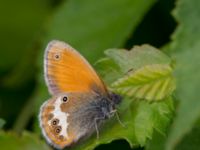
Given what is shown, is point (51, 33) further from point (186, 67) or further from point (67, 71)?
point (186, 67)


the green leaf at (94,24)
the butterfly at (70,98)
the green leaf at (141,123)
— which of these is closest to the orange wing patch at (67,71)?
the butterfly at (70,98)

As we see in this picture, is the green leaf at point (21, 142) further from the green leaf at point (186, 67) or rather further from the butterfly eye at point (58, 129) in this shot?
the green leaf at point (186, 67)

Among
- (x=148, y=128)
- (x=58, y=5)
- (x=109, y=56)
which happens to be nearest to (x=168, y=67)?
(x=148, y=128)

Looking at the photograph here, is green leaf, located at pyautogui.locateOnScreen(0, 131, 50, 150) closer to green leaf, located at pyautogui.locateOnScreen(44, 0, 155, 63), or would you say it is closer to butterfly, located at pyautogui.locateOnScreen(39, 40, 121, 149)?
butterfly, located at pyautogui.locateOnScreen(39, 40, 121, 149)

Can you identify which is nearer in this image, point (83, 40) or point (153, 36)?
point (153, 36)

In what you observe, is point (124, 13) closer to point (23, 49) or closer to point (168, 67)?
point (23, 49)

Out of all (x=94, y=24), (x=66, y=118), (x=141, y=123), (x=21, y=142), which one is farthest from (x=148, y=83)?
(x=94, y=24)
